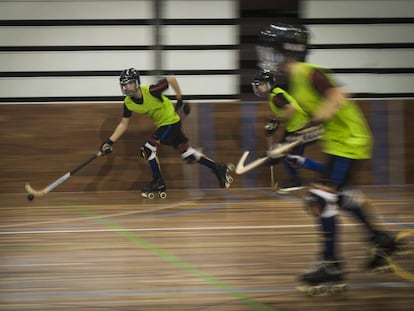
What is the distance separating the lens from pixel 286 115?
7887mm

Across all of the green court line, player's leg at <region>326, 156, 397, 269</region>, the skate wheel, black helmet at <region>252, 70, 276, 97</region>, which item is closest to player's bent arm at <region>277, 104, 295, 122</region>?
black helmet at <region>252, 70, 276, 97</region>

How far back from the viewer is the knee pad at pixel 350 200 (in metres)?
3.94

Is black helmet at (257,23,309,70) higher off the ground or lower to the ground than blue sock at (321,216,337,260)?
higher

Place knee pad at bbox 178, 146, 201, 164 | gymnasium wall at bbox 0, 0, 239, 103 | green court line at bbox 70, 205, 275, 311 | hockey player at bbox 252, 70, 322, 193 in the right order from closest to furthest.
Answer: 1. green court line at bbox 70, 205, 275, 311
2. hockey player at bbox 252, 70, 322, 193
3. knee pad at bbox 178, 146, 201, 164
4. gymnasium wall at bbox 0, 0, 239, 103

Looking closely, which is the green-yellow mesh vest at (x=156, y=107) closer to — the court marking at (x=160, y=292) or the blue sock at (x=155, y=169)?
the blue sock at (x=155, y=169)

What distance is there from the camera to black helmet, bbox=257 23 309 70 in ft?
12.5

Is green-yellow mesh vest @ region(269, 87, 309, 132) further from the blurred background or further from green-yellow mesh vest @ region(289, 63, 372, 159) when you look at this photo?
green-yellow mesh vest @ region(289, 63, 372, 159)

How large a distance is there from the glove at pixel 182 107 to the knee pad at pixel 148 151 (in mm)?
513

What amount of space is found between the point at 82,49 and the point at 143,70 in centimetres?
78

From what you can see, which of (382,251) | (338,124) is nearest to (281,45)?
(338,124)

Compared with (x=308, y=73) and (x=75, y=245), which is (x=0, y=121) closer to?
(x=75, y=245)

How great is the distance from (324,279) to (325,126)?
2.68 ft

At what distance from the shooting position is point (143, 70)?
29.0 ft

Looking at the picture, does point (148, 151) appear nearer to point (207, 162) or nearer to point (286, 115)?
point (207, 162)
